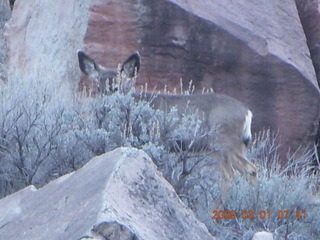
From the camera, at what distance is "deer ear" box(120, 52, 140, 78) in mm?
10562

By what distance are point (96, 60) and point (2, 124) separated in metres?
3.41

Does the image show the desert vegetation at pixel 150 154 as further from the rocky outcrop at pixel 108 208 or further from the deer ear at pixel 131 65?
the rocky outcrop at pixel 108 208

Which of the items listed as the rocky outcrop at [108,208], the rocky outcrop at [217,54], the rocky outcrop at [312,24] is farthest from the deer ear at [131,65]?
the rocky outcrop at [108,208]

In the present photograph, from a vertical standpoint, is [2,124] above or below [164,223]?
below

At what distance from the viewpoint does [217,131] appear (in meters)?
9.14

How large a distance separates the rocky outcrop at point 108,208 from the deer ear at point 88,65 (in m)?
5.13

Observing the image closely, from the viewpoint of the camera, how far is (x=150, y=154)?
25.2 ft

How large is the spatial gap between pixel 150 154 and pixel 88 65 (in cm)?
335

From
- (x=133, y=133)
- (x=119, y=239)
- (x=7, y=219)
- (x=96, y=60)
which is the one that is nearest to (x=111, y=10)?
(x=96, y=60)

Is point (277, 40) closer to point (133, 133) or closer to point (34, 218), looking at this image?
point (133, 133)

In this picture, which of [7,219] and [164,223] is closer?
[164,223]

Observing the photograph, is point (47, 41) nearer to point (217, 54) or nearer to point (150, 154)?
point (217, 54)
